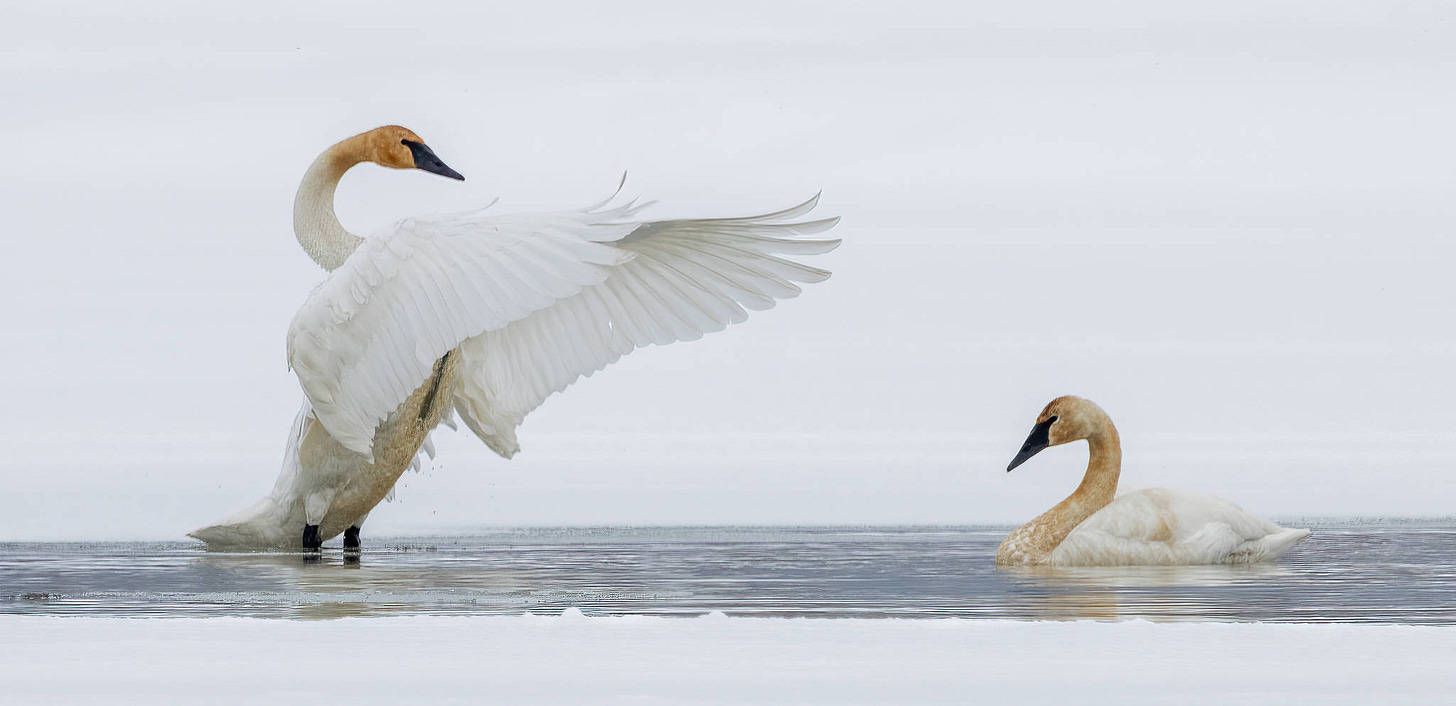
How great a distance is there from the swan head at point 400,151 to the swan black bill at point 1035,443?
4170 millimetres

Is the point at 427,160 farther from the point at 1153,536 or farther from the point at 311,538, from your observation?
the point at 1153,536

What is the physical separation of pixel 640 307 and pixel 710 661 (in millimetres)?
5463

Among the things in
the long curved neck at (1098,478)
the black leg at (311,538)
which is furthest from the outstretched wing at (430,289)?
the long curved neck at (1098,478)

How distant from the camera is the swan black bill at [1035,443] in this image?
12.7 metres

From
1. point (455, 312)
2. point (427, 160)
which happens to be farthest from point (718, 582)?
point (427, 160)

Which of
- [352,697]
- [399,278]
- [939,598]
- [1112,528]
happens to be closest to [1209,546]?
[1112,528]

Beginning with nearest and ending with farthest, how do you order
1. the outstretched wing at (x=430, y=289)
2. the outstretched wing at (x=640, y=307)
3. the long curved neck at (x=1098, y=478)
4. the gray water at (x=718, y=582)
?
the gray water at (x=718, y=582) < the outstretched wing at (x=430, y=289) < the outstretched wing at (x=640, y=307) < the long curved neck at (x=1098, y=478)

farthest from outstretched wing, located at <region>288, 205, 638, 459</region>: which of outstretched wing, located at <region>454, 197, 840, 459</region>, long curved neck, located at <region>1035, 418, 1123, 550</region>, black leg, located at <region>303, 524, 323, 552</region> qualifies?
long curved neck, located at <region>1035, 418, 1123, 550</region>

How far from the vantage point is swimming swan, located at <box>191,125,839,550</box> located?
936 centimetres

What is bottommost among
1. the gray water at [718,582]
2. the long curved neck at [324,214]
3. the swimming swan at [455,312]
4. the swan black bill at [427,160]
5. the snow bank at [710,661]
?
the snow bank at [710,661]

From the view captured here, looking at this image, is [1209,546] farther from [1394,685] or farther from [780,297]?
[1394,685]

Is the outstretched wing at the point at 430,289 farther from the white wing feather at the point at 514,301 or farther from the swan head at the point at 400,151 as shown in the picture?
the swan head at the point at 400,151

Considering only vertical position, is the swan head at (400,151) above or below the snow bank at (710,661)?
above

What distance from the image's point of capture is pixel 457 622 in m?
6.23
